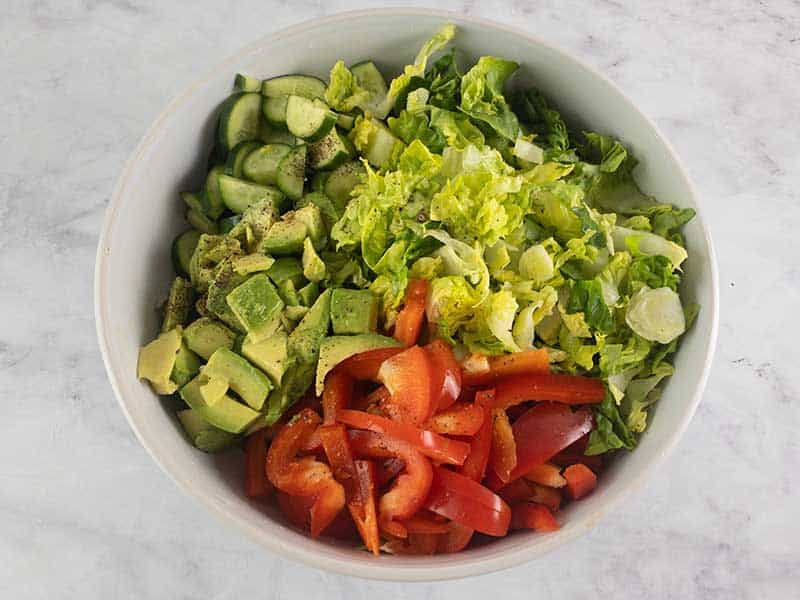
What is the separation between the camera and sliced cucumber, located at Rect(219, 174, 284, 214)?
215 cm

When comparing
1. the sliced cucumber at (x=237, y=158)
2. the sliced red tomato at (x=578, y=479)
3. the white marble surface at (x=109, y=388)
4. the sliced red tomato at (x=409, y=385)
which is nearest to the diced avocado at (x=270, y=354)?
the sliced red tomato at (x=409, y=385)

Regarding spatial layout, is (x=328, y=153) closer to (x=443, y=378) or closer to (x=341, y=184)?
(x=341, y=184)

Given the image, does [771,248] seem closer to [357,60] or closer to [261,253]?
[357,60]

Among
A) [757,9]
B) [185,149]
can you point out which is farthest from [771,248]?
[185,149]

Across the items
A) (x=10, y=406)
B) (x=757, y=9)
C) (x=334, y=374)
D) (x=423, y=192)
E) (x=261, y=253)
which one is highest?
(x=757, y=9)

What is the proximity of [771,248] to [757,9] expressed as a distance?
73 cm

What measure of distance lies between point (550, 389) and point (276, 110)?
0.90 m

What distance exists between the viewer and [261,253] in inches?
81.7

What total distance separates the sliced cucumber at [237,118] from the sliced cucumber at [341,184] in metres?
0.23

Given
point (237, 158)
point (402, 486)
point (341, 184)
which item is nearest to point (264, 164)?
point (237, 158)

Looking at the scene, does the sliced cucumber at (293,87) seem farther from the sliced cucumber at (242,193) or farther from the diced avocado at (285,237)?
the diced avocado at (285,237)

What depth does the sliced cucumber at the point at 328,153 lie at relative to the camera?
2162 millimetres

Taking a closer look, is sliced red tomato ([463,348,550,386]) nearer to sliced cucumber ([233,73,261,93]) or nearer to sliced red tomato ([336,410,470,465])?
sliced red tomato ([336,410,470,465])

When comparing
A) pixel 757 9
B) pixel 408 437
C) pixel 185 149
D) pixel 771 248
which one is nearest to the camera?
pixel 408 437
